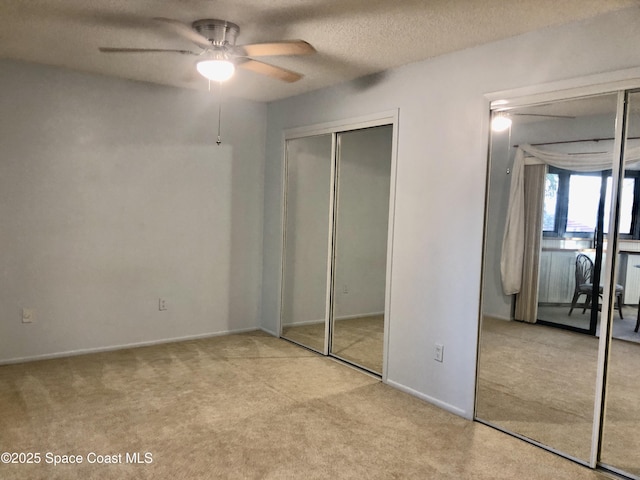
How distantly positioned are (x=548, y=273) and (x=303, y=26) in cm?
214

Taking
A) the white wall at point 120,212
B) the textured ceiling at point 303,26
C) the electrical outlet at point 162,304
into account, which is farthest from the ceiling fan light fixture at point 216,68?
the electrical outlet at point 162,304

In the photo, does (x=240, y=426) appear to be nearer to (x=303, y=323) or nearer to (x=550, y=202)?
(x=303, y=323)

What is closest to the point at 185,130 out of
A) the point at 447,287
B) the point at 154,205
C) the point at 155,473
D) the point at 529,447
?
the point at 154,205

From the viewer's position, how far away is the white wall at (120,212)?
12.9 ft

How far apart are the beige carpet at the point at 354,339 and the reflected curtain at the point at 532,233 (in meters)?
1.33

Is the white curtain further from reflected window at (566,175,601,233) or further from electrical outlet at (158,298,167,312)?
electrical outlet at (158,298,167,312)

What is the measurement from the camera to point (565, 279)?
283 cm

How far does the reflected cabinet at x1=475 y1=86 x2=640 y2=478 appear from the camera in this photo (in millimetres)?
2568

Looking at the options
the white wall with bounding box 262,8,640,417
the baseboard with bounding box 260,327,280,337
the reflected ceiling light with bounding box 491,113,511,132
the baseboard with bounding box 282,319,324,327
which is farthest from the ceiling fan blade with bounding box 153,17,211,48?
the baseboard with bounding box 260,327,280,337

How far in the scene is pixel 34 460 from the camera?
2.51 m

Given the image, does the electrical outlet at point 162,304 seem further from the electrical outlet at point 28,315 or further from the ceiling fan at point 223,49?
the ceiling fan at point 223,49

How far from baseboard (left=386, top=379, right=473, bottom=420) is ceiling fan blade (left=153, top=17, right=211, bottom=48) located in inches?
112

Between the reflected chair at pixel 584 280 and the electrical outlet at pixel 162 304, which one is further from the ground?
the reflected chair at pixel 584 280

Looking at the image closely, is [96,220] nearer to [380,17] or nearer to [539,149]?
[380,17]
